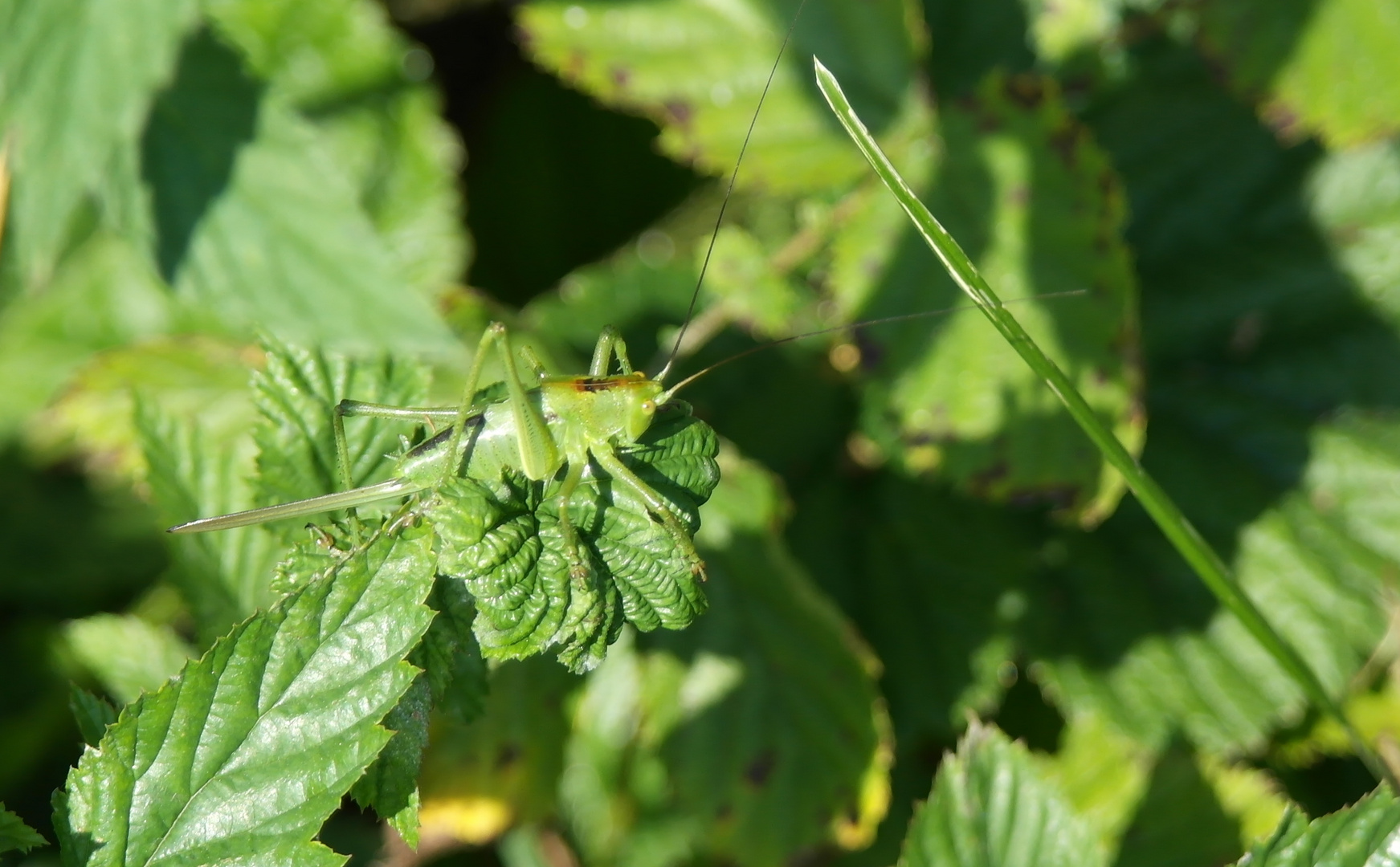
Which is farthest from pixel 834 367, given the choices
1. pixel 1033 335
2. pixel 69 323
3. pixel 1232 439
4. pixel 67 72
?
pixel 69 323

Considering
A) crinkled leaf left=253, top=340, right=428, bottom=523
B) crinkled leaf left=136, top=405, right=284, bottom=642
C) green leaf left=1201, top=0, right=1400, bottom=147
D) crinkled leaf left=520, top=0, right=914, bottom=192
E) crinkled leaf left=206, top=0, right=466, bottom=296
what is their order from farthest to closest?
crinkled leaf left=206, top=0, right=466, bottom=296
crinkled leaf left=520, top=0, right=914, bottom=192
green leaf left=1201, top=0, right=1400, bottom=147
crinkled leaf left=136, top=405, right=284, bottom=642
crinkled leaf left=253, top=340, right=428, bottom=523

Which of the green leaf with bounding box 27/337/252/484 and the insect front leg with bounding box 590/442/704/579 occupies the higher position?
the green leaf with bounding box 27/337/252/484

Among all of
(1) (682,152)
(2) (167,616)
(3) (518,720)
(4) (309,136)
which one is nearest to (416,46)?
(4) (309,136)

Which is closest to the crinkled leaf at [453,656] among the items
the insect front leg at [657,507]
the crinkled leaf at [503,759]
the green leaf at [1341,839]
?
the insect front leg at [657,507]

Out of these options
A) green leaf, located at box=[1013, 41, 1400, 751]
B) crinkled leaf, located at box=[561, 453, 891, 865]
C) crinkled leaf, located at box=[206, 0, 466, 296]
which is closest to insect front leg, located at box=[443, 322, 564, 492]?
crinkled leaf, located at box=[561, 453, 891, 865]

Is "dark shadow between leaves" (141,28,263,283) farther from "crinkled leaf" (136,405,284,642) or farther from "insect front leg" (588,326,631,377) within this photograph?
"insect front leg" (588,326,631,377)

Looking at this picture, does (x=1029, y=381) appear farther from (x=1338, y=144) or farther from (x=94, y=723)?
(x=94, y=723)
